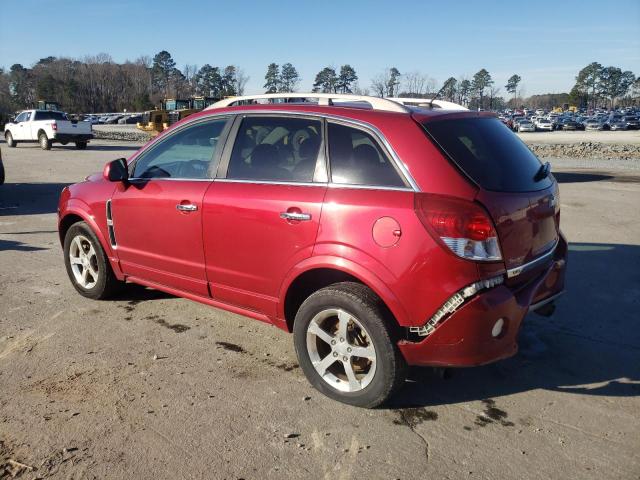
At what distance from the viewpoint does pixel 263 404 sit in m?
3.44

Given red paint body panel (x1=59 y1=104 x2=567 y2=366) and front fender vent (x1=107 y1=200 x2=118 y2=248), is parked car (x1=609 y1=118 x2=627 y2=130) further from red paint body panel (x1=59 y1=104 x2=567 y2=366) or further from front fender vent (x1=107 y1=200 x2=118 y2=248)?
front fender vent (x1=107 y1=200 x2=118 y2=248)

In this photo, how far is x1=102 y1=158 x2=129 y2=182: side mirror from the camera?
4.59 m

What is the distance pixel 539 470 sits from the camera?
9.17 ft

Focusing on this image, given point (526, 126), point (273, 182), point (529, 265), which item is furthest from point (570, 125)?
point (273, 182)

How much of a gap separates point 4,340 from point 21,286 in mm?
1485

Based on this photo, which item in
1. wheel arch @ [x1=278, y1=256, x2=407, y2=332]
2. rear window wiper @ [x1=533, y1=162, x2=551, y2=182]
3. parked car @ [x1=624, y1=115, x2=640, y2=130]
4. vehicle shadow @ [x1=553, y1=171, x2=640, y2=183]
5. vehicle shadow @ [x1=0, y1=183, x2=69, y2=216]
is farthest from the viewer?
parked car @ [x1=624, y1=115, x2=640, y2=130]

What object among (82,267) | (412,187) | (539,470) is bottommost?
(539,470)

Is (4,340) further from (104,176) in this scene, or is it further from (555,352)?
(555,352)

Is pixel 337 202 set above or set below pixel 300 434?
above

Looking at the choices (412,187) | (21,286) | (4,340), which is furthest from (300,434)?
(21,286)

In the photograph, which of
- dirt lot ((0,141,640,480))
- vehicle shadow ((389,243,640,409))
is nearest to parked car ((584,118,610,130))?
vehicle shadow ((389,243,640,409))

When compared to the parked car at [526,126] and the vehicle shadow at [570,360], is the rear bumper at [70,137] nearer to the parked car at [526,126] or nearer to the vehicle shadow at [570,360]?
the vehicle shadow at [570,360]

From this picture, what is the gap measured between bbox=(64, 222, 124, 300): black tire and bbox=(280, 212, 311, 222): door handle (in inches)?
88.7

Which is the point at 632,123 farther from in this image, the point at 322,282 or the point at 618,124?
the point at 322,282
